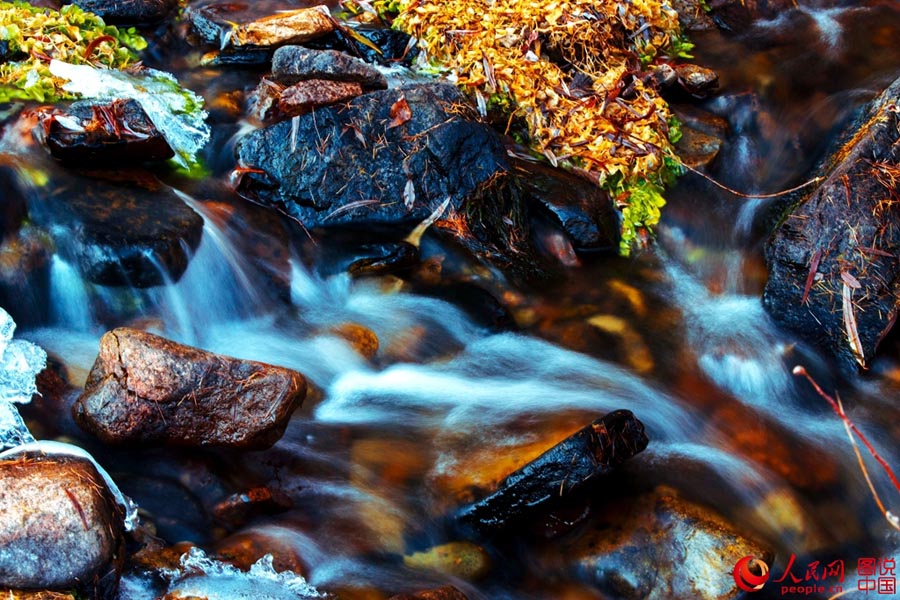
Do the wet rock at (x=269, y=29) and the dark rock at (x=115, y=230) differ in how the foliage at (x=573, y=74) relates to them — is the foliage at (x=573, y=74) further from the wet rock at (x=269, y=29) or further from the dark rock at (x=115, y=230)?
the dark rock at (x=115, y=230)

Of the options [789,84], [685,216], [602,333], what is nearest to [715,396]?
[602,333]

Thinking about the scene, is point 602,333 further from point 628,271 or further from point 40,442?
point 40,442

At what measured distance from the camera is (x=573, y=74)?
22.4 feet

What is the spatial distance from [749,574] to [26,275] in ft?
15.4

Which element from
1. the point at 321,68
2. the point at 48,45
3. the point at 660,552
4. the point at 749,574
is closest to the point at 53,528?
the point at 660,552

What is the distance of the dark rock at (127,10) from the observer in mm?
6957

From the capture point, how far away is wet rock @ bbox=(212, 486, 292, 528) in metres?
4.14

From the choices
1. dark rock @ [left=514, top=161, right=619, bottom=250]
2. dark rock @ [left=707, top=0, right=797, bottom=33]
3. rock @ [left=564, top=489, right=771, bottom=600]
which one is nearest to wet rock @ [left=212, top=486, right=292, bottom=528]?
rock @ [left=564, top=489, right=771, bottom=600]

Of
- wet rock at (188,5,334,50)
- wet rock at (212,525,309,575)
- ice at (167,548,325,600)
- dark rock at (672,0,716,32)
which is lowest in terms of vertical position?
wet rock at (212,525,309,575)

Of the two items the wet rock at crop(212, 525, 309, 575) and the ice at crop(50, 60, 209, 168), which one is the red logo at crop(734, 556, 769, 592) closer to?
the wet rock at crop(212, 525, 309, 575)

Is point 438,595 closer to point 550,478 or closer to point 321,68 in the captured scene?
point 550,478

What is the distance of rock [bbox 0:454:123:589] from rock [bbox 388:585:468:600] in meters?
1.39

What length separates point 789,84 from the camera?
7254 mm

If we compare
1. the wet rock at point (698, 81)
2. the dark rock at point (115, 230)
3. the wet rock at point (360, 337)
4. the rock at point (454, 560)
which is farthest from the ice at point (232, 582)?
the wet rock at point (698, 81)
